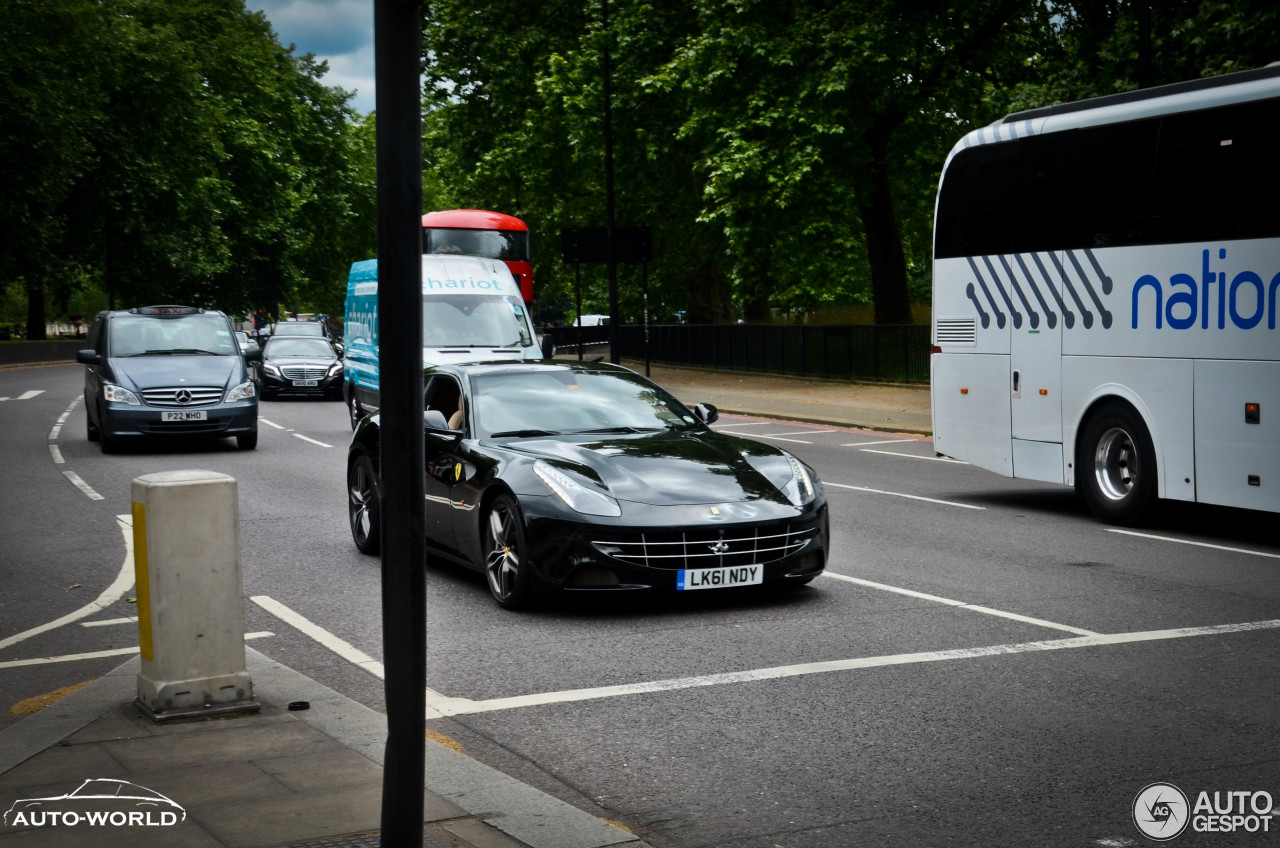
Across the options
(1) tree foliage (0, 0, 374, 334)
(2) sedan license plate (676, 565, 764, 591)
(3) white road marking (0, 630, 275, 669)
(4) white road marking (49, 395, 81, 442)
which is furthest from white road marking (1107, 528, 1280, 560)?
(1) tree foliage (0, 0, 374, 334)

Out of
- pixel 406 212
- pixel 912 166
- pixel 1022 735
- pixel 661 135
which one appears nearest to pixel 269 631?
pixel 1022 735

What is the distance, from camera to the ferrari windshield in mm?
9883

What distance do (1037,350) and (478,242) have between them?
26101 mm

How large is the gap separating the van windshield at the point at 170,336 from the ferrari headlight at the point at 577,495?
13.6 m

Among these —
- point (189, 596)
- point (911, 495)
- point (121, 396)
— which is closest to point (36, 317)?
point (121, 396)

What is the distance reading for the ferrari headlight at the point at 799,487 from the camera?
8.91 metres

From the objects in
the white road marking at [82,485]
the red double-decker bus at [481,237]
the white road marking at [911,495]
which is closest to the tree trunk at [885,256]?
the red double-decker bus at [481,237]

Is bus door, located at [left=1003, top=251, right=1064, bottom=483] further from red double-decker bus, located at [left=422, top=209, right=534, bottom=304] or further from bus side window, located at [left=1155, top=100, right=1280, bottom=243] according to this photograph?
red double-decker bus, located at [left=422, top=209, right=534, bottom=304]

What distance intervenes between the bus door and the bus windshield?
976 inches

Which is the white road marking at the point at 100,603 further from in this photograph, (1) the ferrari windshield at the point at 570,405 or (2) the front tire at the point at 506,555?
(1) the ferrari windshield at the point at 570,405

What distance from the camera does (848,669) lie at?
23.3 feet

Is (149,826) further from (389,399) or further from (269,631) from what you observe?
(269,631)

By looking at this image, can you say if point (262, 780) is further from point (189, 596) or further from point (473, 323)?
point (473, 323)

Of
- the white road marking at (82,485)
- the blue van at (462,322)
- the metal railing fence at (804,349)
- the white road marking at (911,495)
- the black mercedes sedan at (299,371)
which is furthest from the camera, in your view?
the black mercedes sedan at (299,371)
